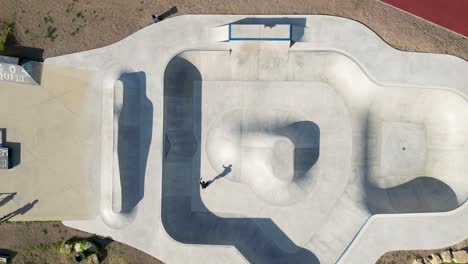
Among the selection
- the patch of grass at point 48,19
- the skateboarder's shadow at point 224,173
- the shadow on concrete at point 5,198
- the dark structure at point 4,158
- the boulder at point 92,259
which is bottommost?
the boulder at point 92,259

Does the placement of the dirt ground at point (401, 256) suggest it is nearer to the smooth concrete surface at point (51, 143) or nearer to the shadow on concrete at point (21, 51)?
the smooth concrete surface at point (51, 143)

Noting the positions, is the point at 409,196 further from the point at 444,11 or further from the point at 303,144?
the point at 444,11

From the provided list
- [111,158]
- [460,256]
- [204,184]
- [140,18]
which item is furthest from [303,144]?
[140,18]

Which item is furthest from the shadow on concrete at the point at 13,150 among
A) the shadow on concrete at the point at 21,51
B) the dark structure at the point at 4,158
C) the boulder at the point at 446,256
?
the boulder at the point at 446,256

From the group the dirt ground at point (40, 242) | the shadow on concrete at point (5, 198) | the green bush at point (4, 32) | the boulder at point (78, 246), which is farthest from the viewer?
the shadow on concrete at point (5, 198)

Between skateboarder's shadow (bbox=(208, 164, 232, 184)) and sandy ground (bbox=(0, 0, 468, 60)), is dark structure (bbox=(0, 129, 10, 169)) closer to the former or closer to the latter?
sandy ground (bbox=(0, 0, 468, 60))

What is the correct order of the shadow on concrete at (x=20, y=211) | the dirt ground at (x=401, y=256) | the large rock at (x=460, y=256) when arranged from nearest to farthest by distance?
the large rock at (x=460, y=256) < the dirt ground at (x=401, y=256) < the shadow on concrete at (x=20, y=211)

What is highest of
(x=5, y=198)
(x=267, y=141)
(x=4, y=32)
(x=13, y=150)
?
(x=4, y=32)

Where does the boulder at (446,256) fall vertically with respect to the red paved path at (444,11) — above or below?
below
